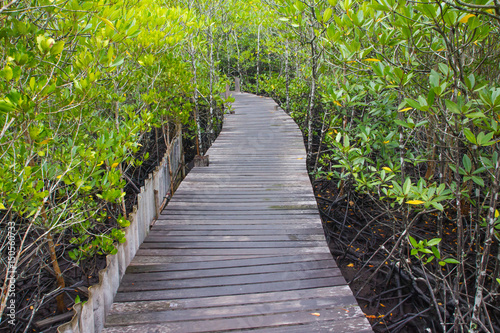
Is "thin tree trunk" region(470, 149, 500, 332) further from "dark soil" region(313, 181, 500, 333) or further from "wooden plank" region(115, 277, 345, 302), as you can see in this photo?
"wooden plank" region(115, 277, 345, 302)

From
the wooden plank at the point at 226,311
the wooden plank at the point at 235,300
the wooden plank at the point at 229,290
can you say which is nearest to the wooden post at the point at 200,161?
the wooden plank at the point at 229,290

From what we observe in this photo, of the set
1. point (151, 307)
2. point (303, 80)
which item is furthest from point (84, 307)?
point (303, 80)

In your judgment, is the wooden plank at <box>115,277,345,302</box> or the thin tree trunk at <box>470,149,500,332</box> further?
the wooden plank at <box>115,277,345,302</box>

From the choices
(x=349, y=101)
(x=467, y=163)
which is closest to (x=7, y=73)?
(x=349, y=101)

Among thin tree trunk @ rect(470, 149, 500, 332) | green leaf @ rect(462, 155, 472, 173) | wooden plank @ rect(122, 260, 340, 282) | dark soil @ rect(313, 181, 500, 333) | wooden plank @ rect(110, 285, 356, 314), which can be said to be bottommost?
dark soil @ rect(313, 181, 500, 333)

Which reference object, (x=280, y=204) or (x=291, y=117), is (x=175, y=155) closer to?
(x=280, y=204)

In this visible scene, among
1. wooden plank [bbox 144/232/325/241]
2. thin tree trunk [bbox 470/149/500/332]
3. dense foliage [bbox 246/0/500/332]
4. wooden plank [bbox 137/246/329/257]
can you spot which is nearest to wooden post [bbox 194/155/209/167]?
wooden plank [bbox 144/232/325/241]

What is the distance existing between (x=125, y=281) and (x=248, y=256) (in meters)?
1.04

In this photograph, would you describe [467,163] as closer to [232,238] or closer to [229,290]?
[229,290]

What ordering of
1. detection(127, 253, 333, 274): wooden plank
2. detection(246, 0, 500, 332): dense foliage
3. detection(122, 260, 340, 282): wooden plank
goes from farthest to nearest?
detection(127, 253, 333, 274): wooden plank < detection(122, 260, 340, 282): wooden plank < detection(246, 0, 500, 332): dense foliage

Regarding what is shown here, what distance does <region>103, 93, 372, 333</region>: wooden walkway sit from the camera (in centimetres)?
217

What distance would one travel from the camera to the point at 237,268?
9.06 feet

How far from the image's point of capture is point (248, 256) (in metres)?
2.93

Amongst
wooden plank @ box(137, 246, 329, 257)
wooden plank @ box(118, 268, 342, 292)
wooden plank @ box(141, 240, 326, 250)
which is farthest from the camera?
wooden plank @ box(141, 240, 326, 250)
